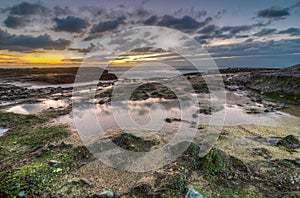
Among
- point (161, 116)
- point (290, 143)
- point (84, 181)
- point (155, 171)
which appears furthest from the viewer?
point (161, 116)

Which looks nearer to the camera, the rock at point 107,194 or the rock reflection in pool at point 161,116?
the rock at point 107,194

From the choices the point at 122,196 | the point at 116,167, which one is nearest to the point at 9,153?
the point at 116,167

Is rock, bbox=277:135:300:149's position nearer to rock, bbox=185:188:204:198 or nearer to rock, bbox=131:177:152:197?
rock, bbox=185:188:204:198

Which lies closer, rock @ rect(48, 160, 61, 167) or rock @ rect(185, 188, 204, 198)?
rock @ rect(185, 188, 204, 198)

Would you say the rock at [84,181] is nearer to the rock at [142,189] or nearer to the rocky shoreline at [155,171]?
the rocky shoreline at [155,171]

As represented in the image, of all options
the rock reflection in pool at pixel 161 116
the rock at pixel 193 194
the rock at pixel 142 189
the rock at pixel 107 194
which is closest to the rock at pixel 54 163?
the rock at pixel 107 194

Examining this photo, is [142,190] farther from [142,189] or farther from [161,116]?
[161,116]

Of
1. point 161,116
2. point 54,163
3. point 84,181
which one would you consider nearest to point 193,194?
point 84,181

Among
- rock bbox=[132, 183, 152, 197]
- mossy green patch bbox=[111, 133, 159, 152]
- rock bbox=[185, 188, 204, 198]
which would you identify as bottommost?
rock bbox=[132, 183, 152, 197]

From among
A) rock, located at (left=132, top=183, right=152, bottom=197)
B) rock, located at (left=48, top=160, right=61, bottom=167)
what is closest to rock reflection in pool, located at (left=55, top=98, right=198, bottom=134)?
rock, located at (left=48, top=160, right=61, bottom=167)

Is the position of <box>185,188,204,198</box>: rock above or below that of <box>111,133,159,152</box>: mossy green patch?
below

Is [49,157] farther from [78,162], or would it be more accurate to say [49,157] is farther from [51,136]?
[51,136]

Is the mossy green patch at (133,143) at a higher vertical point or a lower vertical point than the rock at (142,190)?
higher

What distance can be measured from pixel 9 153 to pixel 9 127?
4612mm
